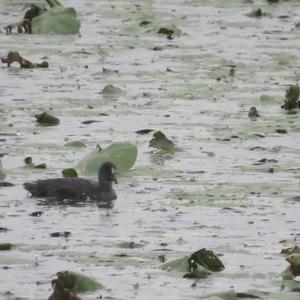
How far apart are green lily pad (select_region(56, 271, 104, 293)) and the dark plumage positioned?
80.9 inches

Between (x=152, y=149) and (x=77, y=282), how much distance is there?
A: 367 centimetres

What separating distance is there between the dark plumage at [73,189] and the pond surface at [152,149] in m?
0.07

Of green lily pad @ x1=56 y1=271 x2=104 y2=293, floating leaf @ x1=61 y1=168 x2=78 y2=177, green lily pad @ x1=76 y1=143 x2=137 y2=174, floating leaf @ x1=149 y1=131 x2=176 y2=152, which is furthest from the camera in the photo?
floating leaf @ x1=149 y1=131 x2=176 y2=152

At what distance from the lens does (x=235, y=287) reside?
8156 millimetres

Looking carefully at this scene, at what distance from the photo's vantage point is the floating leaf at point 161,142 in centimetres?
1155

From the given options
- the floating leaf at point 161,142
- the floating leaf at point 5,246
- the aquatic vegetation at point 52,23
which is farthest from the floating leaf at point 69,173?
the aquatic vegetation at point 52,23

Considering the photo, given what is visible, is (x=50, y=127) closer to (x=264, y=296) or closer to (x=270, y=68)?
(x=270, y=68)

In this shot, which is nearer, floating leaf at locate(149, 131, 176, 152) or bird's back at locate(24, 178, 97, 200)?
bird's back at locate(24, 178, 97, 200)

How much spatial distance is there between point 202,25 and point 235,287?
1006cm

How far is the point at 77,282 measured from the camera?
8.00 m

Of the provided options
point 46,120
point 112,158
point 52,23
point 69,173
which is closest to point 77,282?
point 69,173

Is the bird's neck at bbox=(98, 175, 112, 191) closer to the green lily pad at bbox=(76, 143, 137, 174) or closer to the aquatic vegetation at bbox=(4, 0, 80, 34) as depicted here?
the green lily pad at bbox=(76, 143, 137, 174)

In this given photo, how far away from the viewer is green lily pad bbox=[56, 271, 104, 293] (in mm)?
7984

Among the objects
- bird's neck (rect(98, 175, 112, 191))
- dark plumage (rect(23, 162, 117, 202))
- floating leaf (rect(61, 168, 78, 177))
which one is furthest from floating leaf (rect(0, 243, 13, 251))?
floating leaf (rect(61, 168, 78, 177))
